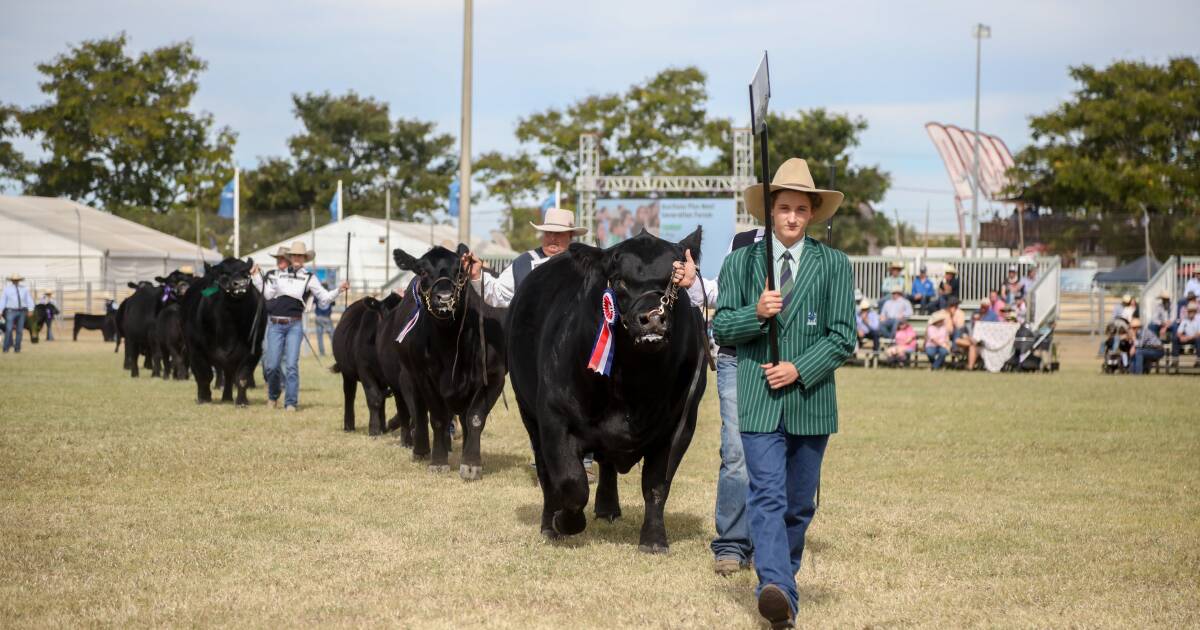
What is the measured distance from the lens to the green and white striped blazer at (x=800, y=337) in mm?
5609

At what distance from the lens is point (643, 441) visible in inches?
296

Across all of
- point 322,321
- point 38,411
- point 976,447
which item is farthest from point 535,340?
point 322,321

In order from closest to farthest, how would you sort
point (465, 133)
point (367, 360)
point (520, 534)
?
point (520, 534), point (367, 360), point (465, 133)

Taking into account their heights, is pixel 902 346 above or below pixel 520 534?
above

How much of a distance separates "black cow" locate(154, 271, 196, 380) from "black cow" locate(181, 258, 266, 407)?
436 cm

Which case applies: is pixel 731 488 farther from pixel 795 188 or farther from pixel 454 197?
pixel 454 197

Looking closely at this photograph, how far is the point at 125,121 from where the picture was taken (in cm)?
5897

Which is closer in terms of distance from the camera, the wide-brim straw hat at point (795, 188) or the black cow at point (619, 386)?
the wide-brim straw hat at point (795, 188)

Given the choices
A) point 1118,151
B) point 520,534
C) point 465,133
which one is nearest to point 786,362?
point 520,534

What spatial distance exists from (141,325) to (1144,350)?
18.7m

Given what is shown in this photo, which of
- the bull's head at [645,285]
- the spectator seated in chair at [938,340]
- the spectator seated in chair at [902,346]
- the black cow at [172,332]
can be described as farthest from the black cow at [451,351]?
the spectator seated in chair at [902,346]

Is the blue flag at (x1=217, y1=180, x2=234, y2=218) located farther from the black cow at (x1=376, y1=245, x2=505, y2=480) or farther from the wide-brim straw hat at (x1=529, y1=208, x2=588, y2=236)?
the wide-brim straw hat at (x1=529, y1=208, x2=588, y2=236)

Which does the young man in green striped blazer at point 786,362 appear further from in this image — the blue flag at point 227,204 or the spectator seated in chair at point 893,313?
the blue flag at point 227,204

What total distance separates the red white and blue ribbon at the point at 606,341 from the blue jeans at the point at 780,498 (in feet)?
4.93
